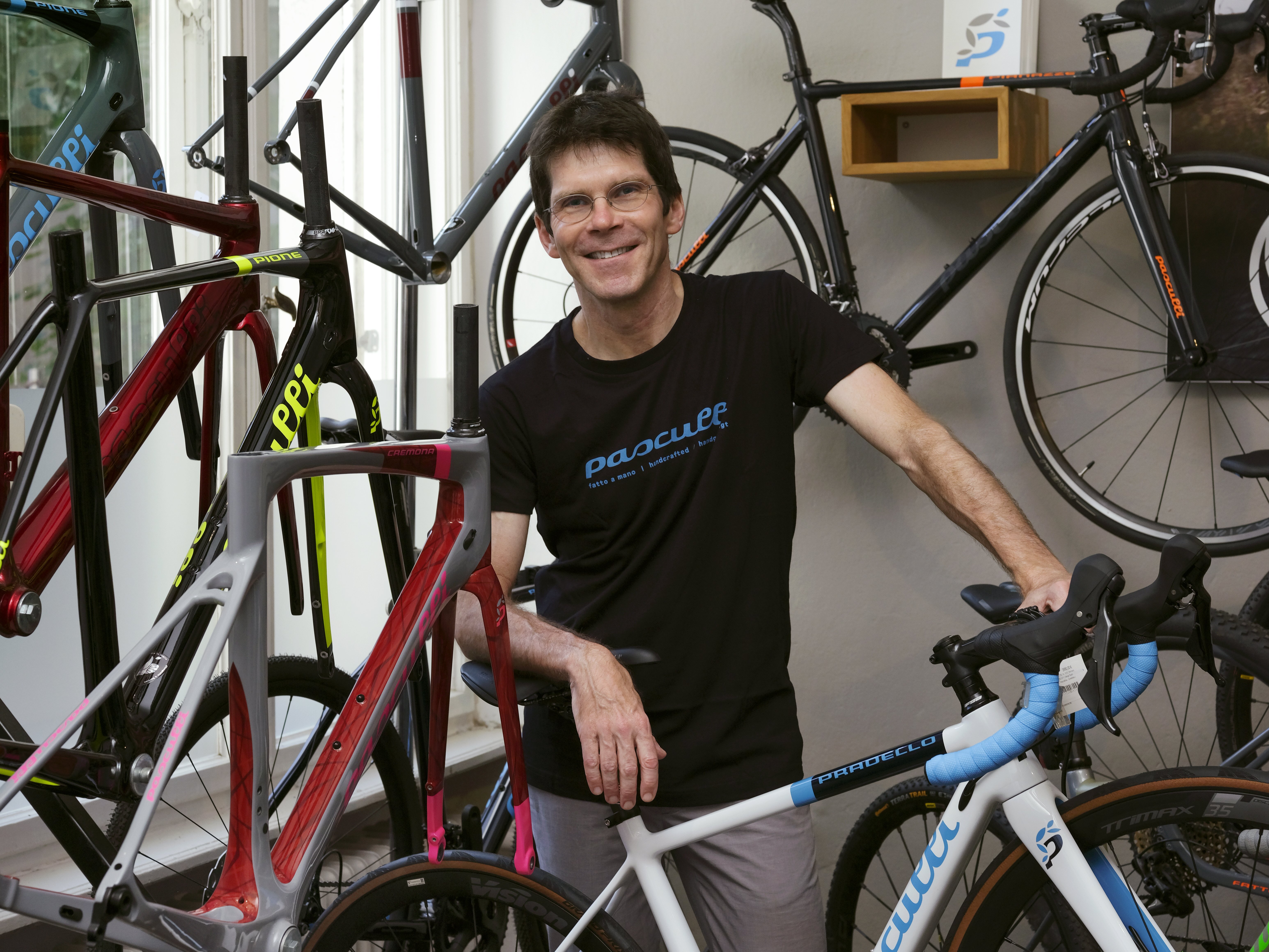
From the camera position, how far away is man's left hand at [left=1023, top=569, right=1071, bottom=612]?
1.03 metres

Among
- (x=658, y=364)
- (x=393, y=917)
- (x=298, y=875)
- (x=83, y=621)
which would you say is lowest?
(x=393, y=917)

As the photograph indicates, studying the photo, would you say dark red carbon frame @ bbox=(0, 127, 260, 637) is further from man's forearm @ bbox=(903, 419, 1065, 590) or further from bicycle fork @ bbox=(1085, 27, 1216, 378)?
bicycle fork @ bbox=(1085, 27, 1216, 378)

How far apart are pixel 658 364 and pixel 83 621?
69 cm

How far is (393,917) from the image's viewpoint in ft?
3.84

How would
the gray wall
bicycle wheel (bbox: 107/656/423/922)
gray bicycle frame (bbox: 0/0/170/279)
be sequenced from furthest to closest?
the gray wall < bicycle wheel (bbox: 107/656/423/922) < gray bicycle frame (bbox: 0/0/170/279)

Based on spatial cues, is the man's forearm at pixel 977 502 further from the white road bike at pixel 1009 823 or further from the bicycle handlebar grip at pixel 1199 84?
the bicycle handlebar grip at pixel 1199 84

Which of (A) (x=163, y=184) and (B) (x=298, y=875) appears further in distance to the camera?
(A) (x=163, y=184)

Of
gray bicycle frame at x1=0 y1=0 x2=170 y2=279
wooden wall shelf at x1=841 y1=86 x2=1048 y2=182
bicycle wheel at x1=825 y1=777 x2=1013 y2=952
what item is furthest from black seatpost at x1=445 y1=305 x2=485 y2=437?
wooden wall shelf at x1=841 y1=86 x2=1048 y2=182

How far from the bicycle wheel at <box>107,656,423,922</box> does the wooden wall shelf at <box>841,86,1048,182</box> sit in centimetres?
117

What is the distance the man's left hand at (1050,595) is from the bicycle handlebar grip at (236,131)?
2.81 ft

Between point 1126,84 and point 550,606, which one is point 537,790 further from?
point 1126,84

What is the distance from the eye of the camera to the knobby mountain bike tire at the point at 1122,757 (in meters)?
1.46

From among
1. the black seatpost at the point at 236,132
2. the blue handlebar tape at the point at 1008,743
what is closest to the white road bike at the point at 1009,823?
the blue handlebar tape at the point at 1008,743

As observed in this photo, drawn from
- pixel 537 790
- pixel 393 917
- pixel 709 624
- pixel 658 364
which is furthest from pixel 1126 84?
pixel 393 917
